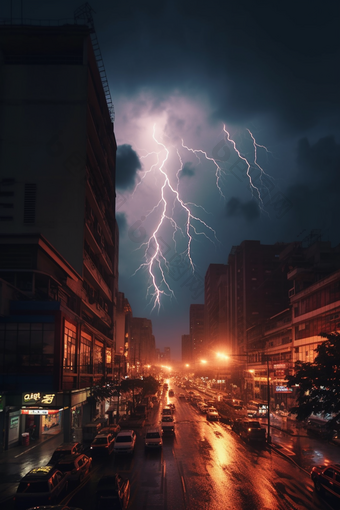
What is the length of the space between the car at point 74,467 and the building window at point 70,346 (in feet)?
38.6

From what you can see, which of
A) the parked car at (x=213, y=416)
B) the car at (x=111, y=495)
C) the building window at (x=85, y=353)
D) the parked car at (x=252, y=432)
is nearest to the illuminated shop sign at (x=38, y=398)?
the building window at (x=85, y=353)

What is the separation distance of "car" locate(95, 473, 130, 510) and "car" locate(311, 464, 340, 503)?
978 cm

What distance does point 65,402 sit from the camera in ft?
122

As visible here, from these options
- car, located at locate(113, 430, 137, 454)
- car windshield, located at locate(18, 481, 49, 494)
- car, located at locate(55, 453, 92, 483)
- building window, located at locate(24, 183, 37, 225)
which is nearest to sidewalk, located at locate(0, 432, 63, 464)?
car, located at locate(113, 430, 137, 454)

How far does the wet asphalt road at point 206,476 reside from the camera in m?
20.5

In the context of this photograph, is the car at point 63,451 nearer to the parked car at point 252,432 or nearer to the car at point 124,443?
the car at point 124,443

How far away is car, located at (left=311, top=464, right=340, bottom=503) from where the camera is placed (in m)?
20.2

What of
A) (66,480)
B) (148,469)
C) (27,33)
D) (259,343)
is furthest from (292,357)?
(27,33)

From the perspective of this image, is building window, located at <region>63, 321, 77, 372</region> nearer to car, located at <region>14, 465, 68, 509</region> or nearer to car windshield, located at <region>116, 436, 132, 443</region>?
car windshield, located at <region>116, 436, 132, 443</region>

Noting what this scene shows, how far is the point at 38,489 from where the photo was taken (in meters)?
19.3

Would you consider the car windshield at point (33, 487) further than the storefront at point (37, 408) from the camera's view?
No

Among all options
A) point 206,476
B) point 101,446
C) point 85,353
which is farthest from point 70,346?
point 206,476

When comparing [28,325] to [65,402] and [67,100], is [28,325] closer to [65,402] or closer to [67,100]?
[65,402]

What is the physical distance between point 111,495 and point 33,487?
3.87 meters
